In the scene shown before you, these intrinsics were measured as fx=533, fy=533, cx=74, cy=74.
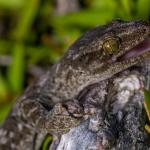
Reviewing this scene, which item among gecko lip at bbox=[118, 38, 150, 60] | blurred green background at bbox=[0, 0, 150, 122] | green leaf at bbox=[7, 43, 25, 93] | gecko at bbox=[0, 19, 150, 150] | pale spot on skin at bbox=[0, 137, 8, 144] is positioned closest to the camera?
gecko at bbox=[0, 19, 150, 150]

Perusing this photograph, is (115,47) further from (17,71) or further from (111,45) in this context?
(17,71)

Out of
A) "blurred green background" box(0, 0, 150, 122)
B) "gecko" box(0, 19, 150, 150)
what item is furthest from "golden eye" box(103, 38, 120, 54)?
"blurred green background" box(0, 0, 150, 122)

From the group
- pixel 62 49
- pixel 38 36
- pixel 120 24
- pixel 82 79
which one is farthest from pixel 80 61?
pixel 38 36

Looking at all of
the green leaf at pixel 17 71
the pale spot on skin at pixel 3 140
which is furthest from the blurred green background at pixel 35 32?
the pale spot on skin at pixel 3 140

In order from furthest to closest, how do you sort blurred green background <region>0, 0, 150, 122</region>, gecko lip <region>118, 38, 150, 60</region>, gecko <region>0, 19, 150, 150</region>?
1. blurred green background <region>0, 0, 150, 122</region>
2. gecko lip <region>118, 38, 150, 60</region>
3. gecko <region>0, 19, 150, 150</region>

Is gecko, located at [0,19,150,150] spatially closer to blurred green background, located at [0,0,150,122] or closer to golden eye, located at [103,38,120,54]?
golden eye, located at [103,38,120,54]

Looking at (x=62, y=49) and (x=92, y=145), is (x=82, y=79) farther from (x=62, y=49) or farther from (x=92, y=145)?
(x=62, y=49)

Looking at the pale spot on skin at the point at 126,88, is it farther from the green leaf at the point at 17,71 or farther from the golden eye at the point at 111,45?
the green leaf at the point at 17,71
